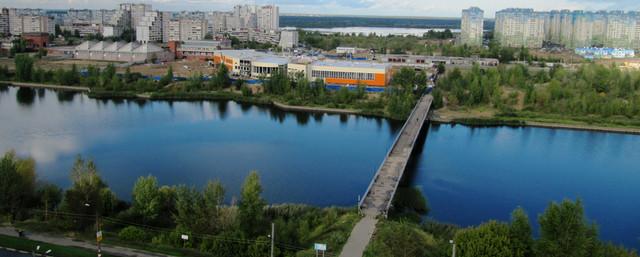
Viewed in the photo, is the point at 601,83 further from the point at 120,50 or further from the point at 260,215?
the point at 120,50

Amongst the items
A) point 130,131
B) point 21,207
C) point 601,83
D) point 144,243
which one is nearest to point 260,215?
point 144,243

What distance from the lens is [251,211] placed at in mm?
4418

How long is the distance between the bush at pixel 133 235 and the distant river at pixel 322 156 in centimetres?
148

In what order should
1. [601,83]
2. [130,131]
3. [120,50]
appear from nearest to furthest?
[130,131]
[601,83]
[120,50]

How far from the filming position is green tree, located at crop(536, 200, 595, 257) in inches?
147

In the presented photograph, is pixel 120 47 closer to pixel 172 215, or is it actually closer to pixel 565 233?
pixel 172 215

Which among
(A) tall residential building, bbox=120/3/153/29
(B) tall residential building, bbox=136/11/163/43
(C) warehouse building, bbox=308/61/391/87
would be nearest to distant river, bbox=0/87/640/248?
(C) warehouse building, bbox=308/61/391/87

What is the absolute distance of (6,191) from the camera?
470 cm

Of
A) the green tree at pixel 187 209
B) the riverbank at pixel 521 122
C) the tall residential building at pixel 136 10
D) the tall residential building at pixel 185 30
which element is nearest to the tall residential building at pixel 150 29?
the tall residential building at pixel 185 30

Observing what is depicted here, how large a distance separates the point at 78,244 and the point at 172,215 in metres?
0.72

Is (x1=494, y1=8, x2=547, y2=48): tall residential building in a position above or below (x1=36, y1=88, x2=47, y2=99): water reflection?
above

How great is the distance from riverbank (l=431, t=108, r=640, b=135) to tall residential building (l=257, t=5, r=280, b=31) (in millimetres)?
22299

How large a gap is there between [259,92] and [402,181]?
6.41m

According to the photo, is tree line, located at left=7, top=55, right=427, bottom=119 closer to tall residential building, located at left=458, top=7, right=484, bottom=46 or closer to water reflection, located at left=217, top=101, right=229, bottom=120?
water reflection, located at left=217, top=101, right=229, bottom=120
